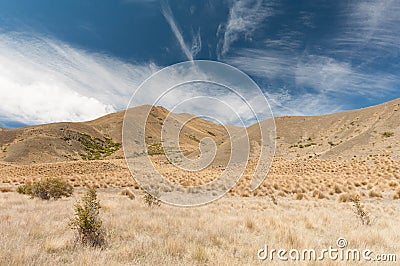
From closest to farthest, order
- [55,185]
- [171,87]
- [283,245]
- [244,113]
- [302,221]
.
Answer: [283,245]
[302,221]
[171,87]
[244,113]
[55,185]

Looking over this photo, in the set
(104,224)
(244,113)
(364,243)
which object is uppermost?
(244,113)

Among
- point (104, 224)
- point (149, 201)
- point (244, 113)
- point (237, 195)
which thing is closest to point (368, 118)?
point (237, 195)

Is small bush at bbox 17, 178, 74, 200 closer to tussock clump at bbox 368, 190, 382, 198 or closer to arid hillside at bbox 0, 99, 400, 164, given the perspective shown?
arid hillside at bbox 0, 99, 400, 164

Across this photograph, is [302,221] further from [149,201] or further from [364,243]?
[149,201]

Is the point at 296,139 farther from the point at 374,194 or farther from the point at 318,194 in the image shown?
the point at 374,194

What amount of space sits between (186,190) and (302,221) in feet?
39.2

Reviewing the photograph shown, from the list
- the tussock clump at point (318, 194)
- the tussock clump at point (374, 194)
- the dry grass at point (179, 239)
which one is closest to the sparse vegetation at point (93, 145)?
the tussock clump at point (318, 194)

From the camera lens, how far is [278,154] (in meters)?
50.4

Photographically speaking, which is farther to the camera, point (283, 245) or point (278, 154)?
point (278, 154)

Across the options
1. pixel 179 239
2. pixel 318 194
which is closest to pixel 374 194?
pixel 318 194

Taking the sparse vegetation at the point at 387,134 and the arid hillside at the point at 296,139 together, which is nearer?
the sparse vegetation at the point at 387,134

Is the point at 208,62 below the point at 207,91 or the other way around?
the other way around

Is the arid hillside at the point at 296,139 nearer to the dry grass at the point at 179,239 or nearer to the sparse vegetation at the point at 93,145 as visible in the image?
the sparse vegetation at the point at 93,145

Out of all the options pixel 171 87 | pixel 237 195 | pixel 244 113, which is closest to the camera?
pixel 171 87
